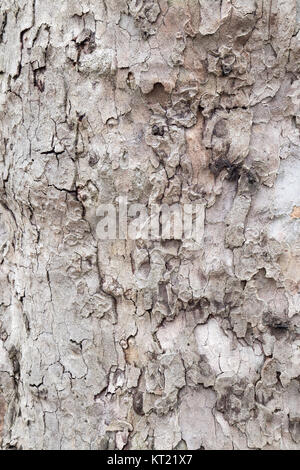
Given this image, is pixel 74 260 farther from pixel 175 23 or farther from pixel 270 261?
pixel 175 23

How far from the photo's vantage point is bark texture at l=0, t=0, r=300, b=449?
1137mm

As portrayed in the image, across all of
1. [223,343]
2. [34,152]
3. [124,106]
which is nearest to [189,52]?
[124,106]

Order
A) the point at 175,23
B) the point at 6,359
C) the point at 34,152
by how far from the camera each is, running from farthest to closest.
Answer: the point at 6,359
the point at 34,152
the point at 175,23

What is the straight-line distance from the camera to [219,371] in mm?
1154

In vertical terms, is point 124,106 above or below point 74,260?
above

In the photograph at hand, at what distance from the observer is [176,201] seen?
45.9 inches

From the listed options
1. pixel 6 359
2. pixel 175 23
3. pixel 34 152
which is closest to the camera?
pixel 175 23

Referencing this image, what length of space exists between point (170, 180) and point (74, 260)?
33 cm

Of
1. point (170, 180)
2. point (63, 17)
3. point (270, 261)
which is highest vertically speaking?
point (63, 17)

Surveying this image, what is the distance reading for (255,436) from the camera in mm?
1141

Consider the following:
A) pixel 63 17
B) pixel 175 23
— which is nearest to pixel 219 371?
pixel 175 23

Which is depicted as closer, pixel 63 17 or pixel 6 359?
pixel 63 17

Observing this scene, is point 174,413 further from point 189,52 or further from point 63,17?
point 63,17

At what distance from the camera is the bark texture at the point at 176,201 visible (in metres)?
1.14
